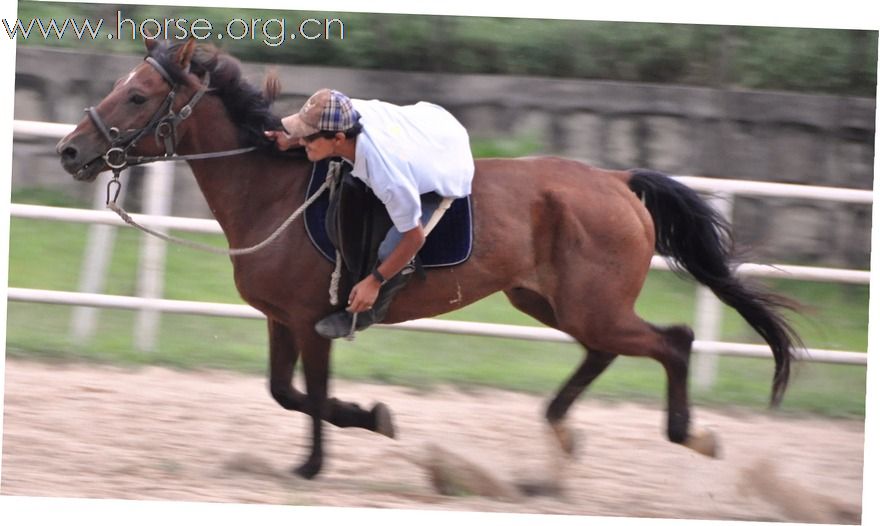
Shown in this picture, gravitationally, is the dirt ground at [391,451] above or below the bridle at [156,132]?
below

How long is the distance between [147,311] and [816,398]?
13.4ft

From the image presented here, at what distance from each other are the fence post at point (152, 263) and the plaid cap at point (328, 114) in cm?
242

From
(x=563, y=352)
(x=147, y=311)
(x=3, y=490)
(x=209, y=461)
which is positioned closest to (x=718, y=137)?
(x=563, y=352)

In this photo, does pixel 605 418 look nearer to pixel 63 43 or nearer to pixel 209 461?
pixel 209 461

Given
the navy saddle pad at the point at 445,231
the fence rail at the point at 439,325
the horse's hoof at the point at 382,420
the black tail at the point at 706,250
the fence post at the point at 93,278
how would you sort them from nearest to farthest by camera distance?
the navy saddle pad at the point at 445,231 → the horse's hoof at the point at 382,420 → the black tail at the point at 706,250 → the fence rail at the point at 439,325 → the fence post at the point at 93,278

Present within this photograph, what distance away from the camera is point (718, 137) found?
8430 millimetres

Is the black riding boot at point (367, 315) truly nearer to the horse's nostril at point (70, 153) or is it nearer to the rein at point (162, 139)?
the rein at point (162, 139)

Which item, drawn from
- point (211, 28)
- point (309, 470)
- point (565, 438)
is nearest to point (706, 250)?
point (565, 438)

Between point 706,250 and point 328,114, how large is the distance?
1.97 meters

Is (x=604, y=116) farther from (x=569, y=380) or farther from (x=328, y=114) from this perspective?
(x=328, y=114)

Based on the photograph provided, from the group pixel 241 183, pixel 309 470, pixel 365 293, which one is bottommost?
pixel 309 470

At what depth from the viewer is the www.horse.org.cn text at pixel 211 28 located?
7773 millimetres

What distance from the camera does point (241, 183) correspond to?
4.66m

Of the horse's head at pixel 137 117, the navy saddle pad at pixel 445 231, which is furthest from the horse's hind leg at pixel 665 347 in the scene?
the horse's head at pixel 137 117
